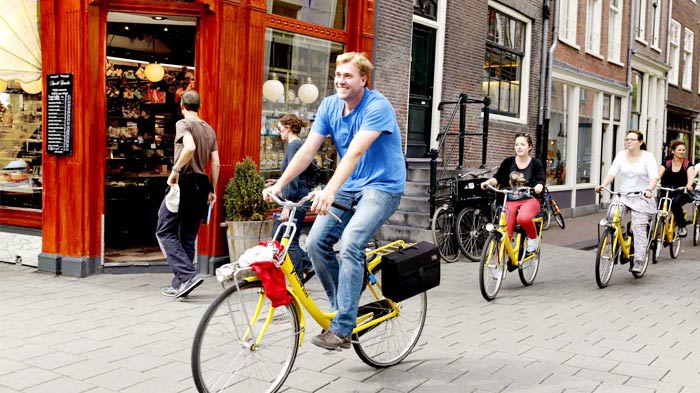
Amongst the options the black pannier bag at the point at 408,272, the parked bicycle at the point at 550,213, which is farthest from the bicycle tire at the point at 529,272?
the parked bicycle at the point at 550,213

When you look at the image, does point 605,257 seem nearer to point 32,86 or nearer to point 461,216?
point 461,216

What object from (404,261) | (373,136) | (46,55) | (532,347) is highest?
(46,55)

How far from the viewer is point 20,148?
27.0 ft

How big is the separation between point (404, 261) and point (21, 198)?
5553mm

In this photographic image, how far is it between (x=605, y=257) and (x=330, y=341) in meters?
5.13

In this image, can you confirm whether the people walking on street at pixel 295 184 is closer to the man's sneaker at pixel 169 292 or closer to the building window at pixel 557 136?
the man's sneaker at pixel 169 292

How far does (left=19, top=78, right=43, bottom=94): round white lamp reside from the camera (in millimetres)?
7930

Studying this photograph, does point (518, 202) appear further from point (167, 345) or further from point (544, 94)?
point (544, 94)

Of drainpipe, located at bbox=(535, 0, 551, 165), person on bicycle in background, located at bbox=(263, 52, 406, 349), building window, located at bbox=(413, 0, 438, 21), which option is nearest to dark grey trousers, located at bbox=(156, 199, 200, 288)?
person on bicycle in background, located at bbox=(263, 52, 406, 349)

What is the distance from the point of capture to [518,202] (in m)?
7.64

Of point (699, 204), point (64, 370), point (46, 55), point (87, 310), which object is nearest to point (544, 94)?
point (699, 204)

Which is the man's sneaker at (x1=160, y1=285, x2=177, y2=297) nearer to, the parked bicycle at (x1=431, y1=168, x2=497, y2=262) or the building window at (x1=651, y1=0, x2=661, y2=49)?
the parked bicycle at (x1=431, y1=168, x2=497, y2=262)

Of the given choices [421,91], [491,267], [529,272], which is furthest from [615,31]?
[491,267]

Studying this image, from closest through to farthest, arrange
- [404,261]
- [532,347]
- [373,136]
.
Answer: [373,136]
[404,261]
[532,347]
